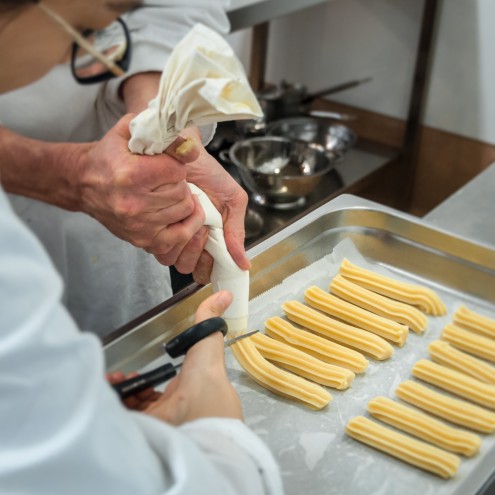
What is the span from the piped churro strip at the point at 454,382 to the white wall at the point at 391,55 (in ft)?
6.03

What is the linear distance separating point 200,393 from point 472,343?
0.69 m

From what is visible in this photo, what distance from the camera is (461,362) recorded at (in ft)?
4.65

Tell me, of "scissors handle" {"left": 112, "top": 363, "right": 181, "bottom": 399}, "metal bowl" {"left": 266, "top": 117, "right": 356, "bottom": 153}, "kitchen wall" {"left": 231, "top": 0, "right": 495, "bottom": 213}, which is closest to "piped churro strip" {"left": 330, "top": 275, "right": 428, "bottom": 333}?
"scissors handle" {"left": 112, "top": 363, "right": 181, "bottom": 399}

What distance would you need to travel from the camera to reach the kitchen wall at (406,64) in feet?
9.64

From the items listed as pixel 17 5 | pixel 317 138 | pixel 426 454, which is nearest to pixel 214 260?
pixel 426 454

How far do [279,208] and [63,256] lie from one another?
0.88 m

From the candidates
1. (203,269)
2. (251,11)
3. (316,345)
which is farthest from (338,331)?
(251,11)

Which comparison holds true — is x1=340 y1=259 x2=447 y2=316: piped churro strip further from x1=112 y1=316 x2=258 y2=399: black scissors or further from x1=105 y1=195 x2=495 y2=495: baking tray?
x1=112 y1=316 x2=258 y2=399: black scissors

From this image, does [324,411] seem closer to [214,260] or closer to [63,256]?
[214,260]

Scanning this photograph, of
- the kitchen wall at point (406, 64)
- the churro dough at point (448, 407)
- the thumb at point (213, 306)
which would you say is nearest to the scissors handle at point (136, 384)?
the thumb at point (213, 306)

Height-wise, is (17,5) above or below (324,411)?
above

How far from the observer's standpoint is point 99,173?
129 cm

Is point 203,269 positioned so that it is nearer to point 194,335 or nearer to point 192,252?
point 192,252

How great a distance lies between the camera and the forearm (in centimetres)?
137
